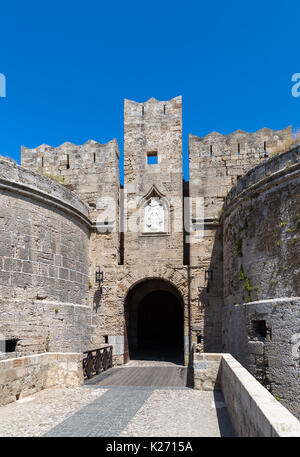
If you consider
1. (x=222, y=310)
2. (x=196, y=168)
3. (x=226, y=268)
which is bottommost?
(x=222, y=310)

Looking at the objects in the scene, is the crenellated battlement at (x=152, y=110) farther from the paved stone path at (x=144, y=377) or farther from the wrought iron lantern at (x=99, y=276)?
the paved stone path at (x=144, y=377)

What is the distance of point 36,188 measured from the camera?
35.6 ft

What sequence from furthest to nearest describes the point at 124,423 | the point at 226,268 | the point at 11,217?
the point at 226,268
the point at 11,217
the point at 124,423

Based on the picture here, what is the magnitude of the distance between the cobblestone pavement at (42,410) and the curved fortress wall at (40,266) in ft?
9.00

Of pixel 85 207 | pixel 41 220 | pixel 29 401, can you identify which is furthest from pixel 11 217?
pixel 29 401

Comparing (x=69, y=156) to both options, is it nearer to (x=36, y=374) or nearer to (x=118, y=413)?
(x=36, y=374)

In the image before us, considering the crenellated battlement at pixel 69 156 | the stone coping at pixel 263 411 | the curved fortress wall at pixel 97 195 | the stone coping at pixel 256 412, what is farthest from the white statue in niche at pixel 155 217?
the stone coping at pixel 263 411

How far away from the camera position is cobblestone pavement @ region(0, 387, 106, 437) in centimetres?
522

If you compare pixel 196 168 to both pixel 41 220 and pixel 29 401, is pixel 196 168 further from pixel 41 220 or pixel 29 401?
pixel 29 401

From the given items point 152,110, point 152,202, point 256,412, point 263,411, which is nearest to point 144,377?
point 152,202

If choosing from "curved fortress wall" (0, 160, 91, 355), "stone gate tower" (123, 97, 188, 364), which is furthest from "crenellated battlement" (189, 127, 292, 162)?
"curved fortress wall" (0, 160, 91, 355)

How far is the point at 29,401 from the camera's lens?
6.75 metres

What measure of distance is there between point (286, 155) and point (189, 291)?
5721 millimetres

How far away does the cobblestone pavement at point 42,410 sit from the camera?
17.1 feet
